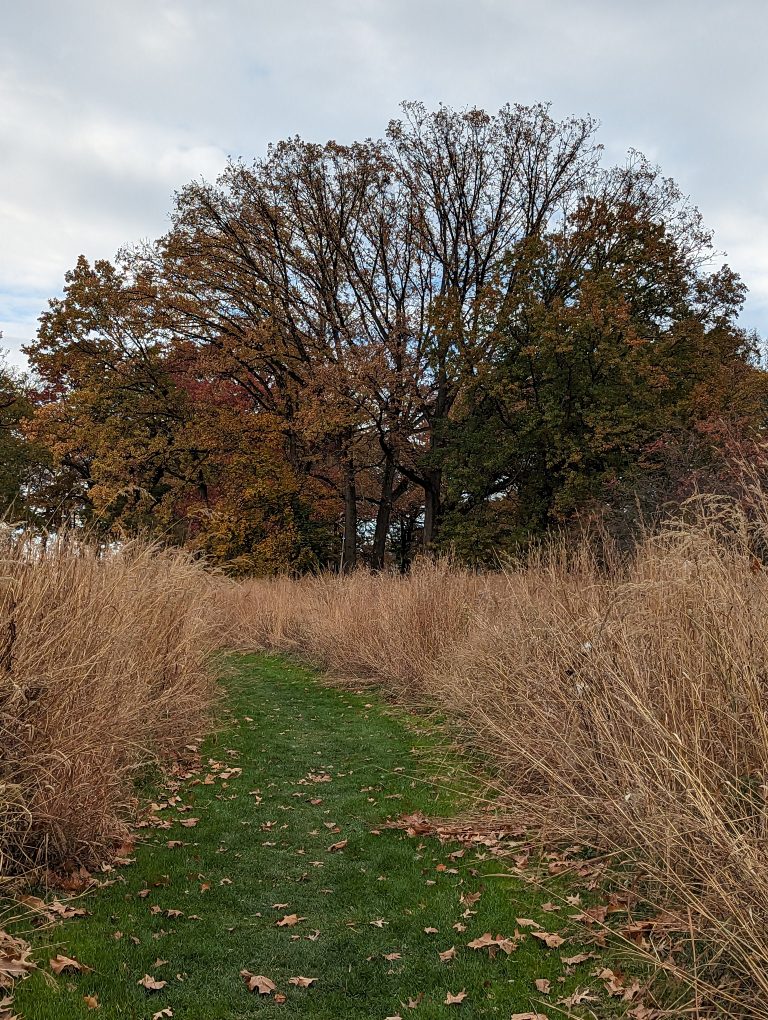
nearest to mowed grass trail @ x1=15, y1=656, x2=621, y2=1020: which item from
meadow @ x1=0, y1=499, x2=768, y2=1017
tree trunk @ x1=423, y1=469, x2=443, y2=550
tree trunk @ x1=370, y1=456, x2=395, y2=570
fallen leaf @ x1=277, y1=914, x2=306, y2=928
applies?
fallen leaf @ x1=277, y1=914, x2=306, y2=928

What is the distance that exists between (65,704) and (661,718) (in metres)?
3.78

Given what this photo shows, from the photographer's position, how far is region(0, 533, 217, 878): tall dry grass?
4.22 metres

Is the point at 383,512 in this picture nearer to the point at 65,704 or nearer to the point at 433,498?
the point at 433,498

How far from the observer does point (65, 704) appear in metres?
4.62

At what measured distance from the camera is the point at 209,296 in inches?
989

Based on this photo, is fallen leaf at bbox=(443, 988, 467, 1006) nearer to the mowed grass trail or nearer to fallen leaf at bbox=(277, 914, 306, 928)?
the mowed grass trail

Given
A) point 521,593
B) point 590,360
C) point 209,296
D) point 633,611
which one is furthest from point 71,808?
point 209,296

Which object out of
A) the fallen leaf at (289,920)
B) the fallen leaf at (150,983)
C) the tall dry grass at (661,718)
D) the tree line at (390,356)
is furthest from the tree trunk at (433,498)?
the fallen leaf at (150,983)

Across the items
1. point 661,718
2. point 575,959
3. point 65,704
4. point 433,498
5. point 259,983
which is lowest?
point 259,983

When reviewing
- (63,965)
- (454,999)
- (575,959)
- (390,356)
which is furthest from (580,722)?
(390,356)

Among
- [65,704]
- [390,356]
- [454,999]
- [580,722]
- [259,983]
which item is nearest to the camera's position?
[454,999]

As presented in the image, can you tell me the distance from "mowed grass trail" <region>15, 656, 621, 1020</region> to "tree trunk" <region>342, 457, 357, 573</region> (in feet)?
56.2

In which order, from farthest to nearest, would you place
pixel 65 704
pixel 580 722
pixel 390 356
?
pixel 390 356 → pixel 580 722 → pixel 65 704

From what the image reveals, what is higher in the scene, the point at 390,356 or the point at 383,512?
the point at 390,356
